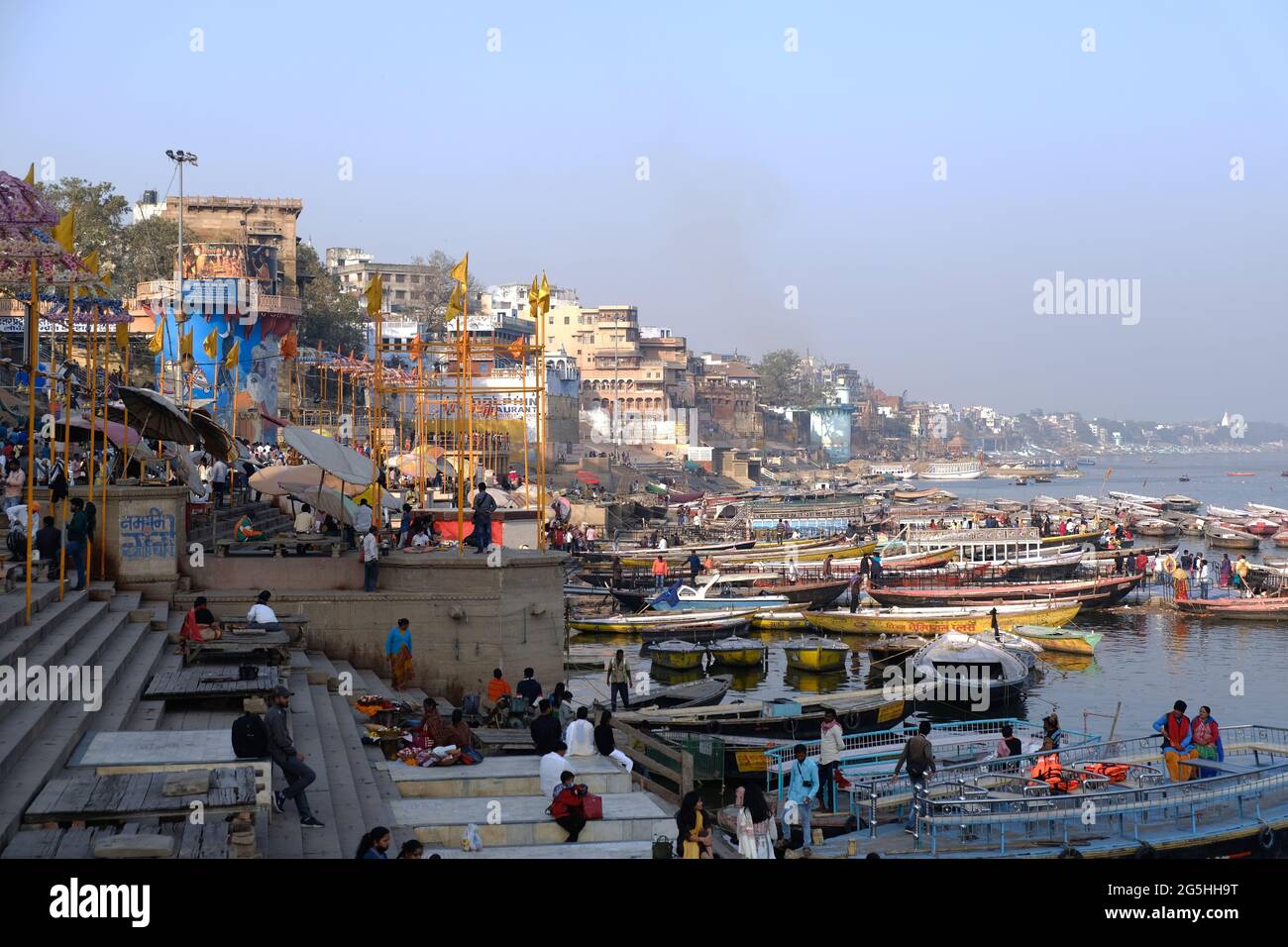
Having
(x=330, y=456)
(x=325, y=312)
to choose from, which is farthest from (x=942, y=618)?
(x=325, y=312)

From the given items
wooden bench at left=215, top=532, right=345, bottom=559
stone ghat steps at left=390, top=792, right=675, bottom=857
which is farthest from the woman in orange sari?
stone ghat steps at left=390, top=792, right=675, bottom=857

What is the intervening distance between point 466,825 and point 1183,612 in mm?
31730

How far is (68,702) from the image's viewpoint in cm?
1026

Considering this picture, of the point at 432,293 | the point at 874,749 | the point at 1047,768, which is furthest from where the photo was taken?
the point at 432,293

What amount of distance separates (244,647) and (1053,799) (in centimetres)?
778

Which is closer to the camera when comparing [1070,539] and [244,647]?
[244,647]

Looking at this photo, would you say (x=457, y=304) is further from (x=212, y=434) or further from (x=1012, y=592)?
(x=1012, y=592)

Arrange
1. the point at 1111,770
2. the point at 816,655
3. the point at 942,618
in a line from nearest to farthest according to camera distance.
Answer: the point at 1111,770 < the point at 816,655 < the point at 942,618

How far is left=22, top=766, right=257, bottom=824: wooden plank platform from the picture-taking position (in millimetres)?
7320

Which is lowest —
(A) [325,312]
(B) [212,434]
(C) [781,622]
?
(C) [781,622]

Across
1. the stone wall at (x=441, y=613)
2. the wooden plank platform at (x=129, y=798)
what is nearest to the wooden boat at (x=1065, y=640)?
the stone wall at (x=441, y=613)

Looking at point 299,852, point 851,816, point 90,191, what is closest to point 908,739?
point 851,816

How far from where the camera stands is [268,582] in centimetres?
1664

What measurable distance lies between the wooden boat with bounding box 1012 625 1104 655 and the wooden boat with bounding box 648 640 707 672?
820 cm
